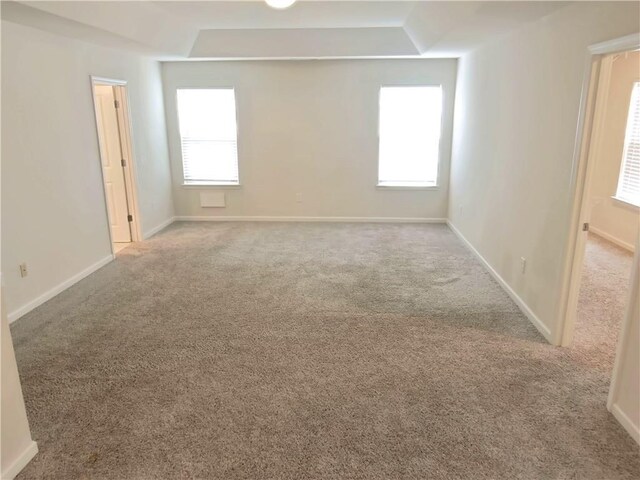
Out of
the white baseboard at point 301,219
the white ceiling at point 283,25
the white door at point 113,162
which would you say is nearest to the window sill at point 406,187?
Answer: the white baseboard at point 301,219

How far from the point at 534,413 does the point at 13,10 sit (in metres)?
4.30

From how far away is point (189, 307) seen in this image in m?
3.85

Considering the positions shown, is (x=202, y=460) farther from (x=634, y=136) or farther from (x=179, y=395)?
(x=634, y=136)

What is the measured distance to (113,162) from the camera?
5594mm

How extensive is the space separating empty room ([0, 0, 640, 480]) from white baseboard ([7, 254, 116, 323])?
21 millimetres

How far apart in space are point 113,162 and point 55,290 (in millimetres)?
2071

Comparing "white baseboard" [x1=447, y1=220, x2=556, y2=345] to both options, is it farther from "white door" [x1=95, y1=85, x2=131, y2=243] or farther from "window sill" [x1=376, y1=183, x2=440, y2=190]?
"white door" [x1=95, y1=85, x2=131, y2=243]

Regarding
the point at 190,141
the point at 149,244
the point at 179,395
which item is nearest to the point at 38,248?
the point at 149,244

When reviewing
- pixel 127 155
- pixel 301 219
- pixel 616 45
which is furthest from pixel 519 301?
pixel 127 155

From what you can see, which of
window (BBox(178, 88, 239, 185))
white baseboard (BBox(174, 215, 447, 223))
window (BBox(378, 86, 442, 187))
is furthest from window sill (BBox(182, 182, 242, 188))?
window (BBox(378, 86, 442, 187))

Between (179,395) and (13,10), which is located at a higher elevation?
(13,10)

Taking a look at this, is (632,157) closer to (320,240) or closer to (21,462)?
(320,240)

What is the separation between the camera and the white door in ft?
17.7

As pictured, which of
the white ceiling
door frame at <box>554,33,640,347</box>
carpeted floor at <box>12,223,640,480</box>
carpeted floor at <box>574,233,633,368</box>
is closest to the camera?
carpeted floor at <box>12,223,640,480</box>
